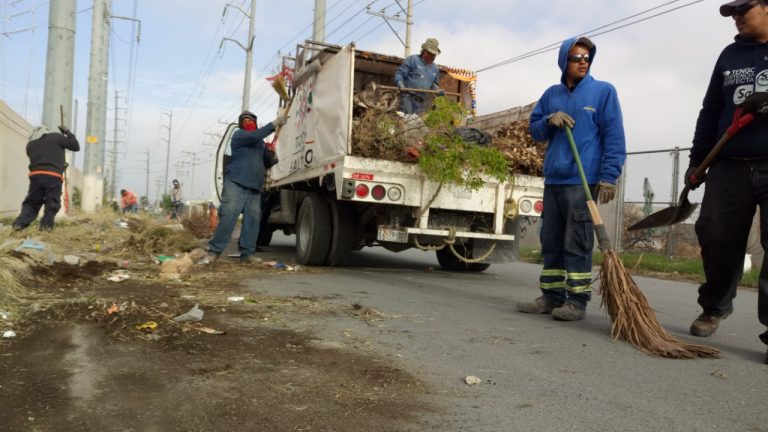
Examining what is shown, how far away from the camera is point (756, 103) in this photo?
3416mm

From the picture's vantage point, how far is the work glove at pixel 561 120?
4375 millimetres

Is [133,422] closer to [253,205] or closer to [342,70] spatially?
[342,70]

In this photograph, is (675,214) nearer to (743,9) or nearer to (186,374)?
(743,9)

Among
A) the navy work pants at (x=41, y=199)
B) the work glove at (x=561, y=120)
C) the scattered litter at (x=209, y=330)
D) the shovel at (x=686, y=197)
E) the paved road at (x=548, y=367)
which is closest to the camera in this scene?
the paved road at (x=548, y=367)

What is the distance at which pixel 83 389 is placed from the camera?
2480mm

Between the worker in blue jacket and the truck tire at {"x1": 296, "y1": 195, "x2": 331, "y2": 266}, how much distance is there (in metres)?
1.60

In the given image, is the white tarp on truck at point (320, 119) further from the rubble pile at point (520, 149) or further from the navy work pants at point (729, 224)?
the navy work pants at point (729, 224)

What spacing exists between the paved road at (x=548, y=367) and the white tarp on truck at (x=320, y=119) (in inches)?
75.5

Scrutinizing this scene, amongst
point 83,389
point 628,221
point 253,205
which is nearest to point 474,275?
point 253,205

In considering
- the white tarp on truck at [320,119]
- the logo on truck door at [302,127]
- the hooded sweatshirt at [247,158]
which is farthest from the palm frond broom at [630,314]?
the hooded sweatshirt at [247,158]

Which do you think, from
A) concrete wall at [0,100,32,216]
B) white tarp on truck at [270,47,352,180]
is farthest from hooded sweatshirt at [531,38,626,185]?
concrete wall at [0,100,32,216]

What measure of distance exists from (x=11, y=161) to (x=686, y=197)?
14655 millimetres

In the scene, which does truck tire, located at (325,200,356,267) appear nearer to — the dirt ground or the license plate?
the license plate

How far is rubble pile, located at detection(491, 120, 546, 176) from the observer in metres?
6.83
